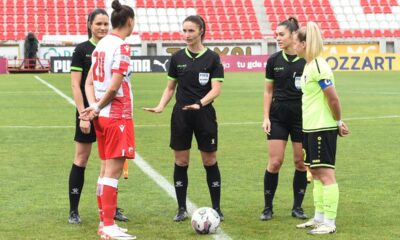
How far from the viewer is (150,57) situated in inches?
1754

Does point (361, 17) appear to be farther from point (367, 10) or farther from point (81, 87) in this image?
point (81, 87)

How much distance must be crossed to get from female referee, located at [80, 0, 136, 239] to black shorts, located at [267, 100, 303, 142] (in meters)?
1.79

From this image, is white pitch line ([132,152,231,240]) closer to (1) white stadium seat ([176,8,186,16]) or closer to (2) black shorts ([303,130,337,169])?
(2) black shorts ([303,130,337,169])

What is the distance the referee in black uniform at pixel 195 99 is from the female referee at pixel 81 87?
26.1 inches

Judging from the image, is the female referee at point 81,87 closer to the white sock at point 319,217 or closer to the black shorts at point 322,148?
the white sock at point 319,217

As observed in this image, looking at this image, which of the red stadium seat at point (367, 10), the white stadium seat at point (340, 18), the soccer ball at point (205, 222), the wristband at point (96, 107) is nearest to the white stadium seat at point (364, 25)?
the white stadium seat at point (340, 18)

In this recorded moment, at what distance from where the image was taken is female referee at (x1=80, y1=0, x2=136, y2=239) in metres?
6.24

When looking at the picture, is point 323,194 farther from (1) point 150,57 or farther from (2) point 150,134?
(1) point 150,57

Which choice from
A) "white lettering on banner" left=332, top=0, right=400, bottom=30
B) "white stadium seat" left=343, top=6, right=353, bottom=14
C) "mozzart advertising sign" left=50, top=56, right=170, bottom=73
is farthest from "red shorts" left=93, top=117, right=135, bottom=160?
"white stadium seat" left=343, top=6, right=353, bottom=14

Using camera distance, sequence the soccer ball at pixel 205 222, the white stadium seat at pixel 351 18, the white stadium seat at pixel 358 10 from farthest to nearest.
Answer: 1. the white stadium seat at pixel 358 10
2. the white stadium seat at pixel 351 18
3. the soccer ball at pixel 205 222

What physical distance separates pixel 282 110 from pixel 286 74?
0.36 meters

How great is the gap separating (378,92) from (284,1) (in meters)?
32.2

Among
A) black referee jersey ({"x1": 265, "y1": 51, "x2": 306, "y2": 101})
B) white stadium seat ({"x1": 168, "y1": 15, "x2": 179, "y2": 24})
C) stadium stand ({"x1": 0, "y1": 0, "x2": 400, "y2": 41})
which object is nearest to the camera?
black referee jersey ({"x1": 265, "y1": 51, "x2": 306, "y2": 101})

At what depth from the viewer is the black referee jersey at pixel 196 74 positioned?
7414 millimetres
